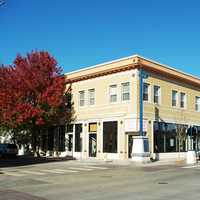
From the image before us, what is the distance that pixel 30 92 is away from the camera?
35.2 m

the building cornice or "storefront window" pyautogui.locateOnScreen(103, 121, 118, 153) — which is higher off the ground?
the building cornice

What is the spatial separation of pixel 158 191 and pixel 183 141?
983 inches

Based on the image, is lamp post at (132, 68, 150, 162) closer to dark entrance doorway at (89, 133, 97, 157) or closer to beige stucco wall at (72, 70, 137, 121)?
beige stucco wall at (72, 70, 137, 121)

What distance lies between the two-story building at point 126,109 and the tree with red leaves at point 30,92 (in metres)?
2.70

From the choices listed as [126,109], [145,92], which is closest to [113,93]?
[126,109]

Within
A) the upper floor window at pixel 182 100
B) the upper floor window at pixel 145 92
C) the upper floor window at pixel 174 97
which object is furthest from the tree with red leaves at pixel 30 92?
the upper floor window at pixel 182 100

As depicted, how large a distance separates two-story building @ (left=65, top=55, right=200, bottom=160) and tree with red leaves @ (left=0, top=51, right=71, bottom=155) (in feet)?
8.86

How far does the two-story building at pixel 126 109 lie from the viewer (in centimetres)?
3247

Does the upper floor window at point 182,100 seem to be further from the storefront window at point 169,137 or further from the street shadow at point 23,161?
the street shadow at point 23,161

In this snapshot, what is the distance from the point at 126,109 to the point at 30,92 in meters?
9.21

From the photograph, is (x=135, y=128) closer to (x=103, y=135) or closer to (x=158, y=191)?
(x=103, y=135)

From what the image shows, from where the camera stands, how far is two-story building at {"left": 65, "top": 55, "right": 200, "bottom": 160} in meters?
32.5

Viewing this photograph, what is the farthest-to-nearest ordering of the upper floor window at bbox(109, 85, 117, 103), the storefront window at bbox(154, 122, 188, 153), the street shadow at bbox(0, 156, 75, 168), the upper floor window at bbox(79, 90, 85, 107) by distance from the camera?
the upper floor window at bbox(79, 90, 85, 107)
the storefront window at bbox(154, 122, 188, 153)
the upper floor window at bbox(109, 85, 117, 103)
the street shadow at bbox(0, 156, 75, 168)

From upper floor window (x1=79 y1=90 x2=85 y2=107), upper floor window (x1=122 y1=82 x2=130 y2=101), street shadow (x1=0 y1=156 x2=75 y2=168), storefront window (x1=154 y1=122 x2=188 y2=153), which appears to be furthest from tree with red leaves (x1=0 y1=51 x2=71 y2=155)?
storefront window (x1=154 y1=122 x2=188 y2=153)
